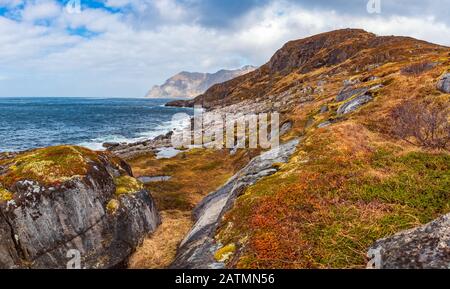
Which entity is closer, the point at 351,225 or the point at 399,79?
the point at 351,225

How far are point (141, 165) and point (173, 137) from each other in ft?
117

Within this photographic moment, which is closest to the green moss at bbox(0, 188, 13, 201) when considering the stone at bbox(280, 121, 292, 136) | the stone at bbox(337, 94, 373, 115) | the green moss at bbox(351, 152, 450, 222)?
the green moss at bbox(351, 152, 450, 222)

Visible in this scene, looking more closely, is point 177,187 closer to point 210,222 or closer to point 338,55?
point 210,222

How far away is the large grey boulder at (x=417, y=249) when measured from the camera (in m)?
8.71

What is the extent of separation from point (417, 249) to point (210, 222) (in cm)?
1322

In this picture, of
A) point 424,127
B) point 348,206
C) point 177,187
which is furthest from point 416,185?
point 177,187

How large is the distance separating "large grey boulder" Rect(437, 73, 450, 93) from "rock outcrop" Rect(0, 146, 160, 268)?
32.7 m

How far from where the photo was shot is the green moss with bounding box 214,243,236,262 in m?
13.5

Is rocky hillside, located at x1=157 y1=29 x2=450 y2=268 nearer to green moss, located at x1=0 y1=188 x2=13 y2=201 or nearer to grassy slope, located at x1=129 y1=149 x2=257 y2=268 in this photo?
grassy slope, located at x1=129 y1=149 x2=257 y2=268

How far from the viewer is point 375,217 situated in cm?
1306
